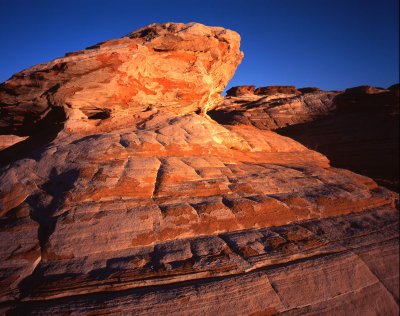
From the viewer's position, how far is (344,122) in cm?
2067

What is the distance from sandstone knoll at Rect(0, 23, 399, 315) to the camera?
13.1 ft

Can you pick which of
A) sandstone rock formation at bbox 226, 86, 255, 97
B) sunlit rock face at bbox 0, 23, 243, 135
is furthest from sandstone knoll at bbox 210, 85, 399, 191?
sandstone rock formation at bbox 226, 86, 255, 97

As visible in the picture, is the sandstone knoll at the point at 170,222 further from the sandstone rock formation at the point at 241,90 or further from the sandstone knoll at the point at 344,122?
the sandstone rock formation at the point at 241,90

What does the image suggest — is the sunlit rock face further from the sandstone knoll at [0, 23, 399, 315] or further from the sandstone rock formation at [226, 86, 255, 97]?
the sandstone rock formation at [226, 86, 255, 97]

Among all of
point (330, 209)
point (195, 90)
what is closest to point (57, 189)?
point (330, 209)

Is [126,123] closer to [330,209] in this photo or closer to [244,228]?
[244,228]

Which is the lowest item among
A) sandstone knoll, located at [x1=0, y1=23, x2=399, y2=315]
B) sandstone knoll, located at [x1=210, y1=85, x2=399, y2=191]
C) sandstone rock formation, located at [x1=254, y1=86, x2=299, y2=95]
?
sandstone knoll, located at [x1=0, y1=23, x2=399, y2=315]

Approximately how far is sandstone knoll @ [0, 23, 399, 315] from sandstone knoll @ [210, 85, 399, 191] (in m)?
9.41

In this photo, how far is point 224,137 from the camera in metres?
9.51

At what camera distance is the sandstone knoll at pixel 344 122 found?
1714 cm

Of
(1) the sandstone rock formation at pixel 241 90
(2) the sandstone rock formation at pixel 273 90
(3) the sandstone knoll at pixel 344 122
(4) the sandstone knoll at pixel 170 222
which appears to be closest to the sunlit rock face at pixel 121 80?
(4) the sandstone knoll at pixel 170 222

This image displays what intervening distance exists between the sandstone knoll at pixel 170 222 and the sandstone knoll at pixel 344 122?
941 centimetres

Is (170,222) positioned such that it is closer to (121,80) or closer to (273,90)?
(121,80)

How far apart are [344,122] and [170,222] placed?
20.3m
